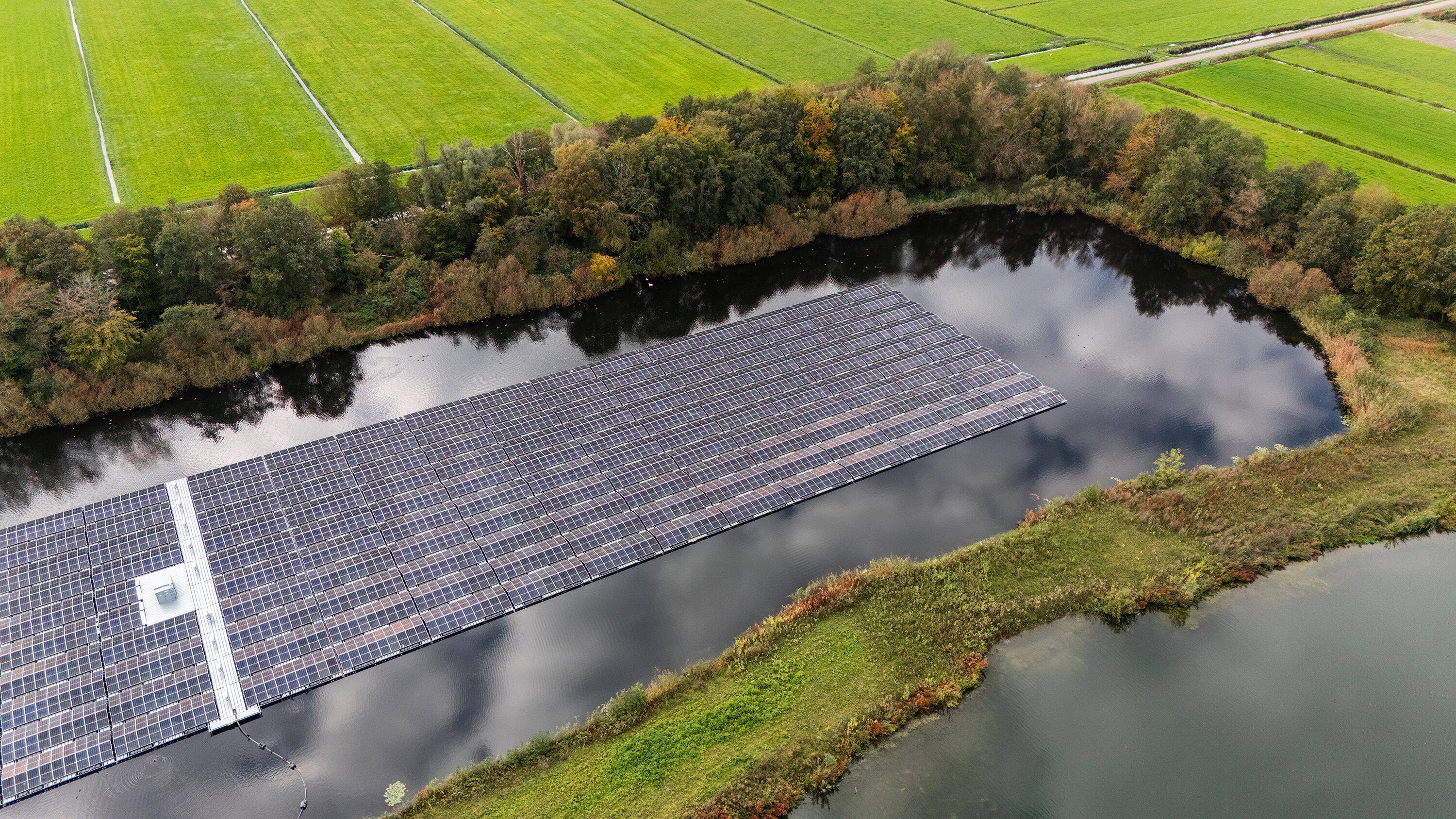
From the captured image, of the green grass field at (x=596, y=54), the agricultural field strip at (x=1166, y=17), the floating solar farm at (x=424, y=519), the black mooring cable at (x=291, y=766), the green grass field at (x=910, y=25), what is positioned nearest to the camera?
the black mooring cable at (x=291, y=766)

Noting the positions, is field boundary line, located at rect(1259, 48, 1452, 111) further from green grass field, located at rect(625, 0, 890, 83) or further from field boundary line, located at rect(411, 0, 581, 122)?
field boundary line, located at rect(411, 0, 581, 122)

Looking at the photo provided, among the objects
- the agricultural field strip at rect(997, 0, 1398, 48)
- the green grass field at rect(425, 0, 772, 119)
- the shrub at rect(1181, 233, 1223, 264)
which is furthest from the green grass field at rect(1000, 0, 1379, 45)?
the shrub at rect(1181, 233, 1223, 264)

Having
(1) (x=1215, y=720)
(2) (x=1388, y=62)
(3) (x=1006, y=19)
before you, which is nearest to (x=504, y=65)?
(3) (x=1006, y=19)

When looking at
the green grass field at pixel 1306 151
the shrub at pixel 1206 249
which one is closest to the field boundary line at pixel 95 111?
the shrub at pixel 1206 249

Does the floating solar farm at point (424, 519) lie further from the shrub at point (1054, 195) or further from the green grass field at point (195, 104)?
the green grass field at point (195, 104)

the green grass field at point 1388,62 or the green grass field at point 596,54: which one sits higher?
the green grass field at point 1388,62

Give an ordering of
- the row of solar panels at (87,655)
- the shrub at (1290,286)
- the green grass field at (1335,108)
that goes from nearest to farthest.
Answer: the row of solar panels at (87,655) < the shrub at (1290,286) < the green grass field at (1335,108)

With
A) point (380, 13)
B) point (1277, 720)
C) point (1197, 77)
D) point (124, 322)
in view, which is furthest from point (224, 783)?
point (1197, 77)
